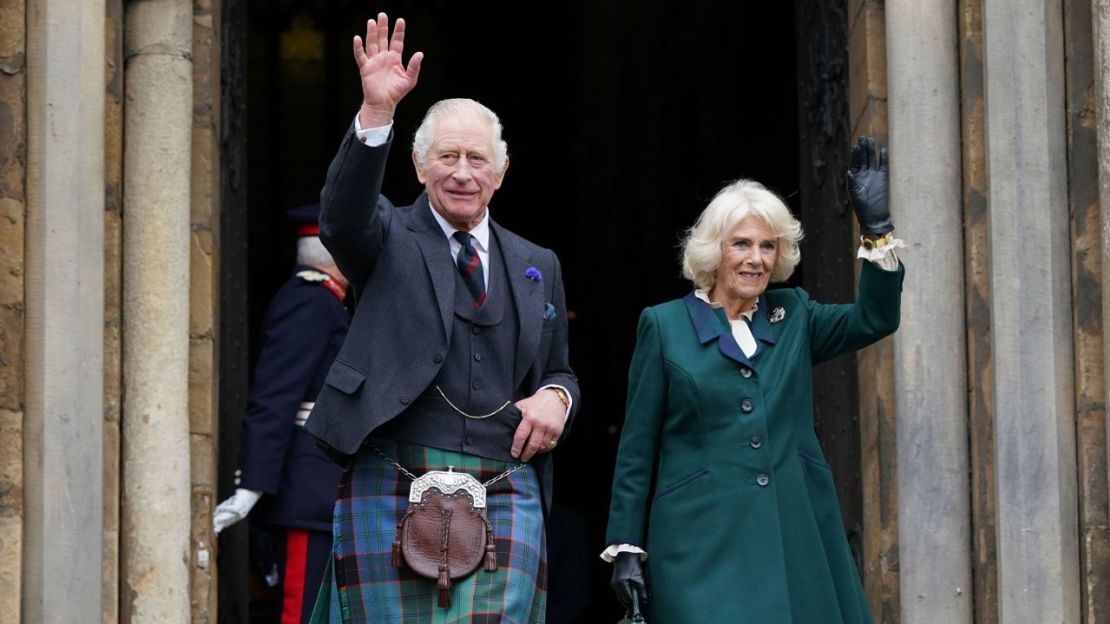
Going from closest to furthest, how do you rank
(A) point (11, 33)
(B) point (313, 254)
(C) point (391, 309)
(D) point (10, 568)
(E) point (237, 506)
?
(C) point (391, 309), (D) point (10, 568), (A) point (11, 33), (E) point (237, 506), (B) point (313, 254)

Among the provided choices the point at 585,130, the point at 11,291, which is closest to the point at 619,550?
the point at 11,291

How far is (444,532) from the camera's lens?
4941 millimetres

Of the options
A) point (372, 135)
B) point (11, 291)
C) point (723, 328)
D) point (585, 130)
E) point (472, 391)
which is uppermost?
point (585, 130)

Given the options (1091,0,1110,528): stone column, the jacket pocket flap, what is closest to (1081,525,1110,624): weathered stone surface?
(1091,0,1110,528): stone column

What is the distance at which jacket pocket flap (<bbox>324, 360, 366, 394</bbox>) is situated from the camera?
4.98m

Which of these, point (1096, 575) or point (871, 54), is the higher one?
point (871, 54)

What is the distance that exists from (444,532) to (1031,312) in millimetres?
2007

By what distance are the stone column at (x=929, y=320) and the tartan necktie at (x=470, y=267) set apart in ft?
5.45

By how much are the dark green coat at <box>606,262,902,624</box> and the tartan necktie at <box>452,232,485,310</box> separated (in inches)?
20.2

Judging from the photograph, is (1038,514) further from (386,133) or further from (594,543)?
(594,543)

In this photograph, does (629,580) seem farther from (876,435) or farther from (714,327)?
(876,435)

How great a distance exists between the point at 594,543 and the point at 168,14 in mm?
4948

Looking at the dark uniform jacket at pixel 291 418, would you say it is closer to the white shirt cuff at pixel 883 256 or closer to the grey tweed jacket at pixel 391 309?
the grey tweed jacket at pixel 391 309

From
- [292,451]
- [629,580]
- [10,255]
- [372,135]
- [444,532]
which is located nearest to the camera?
[372,135]
